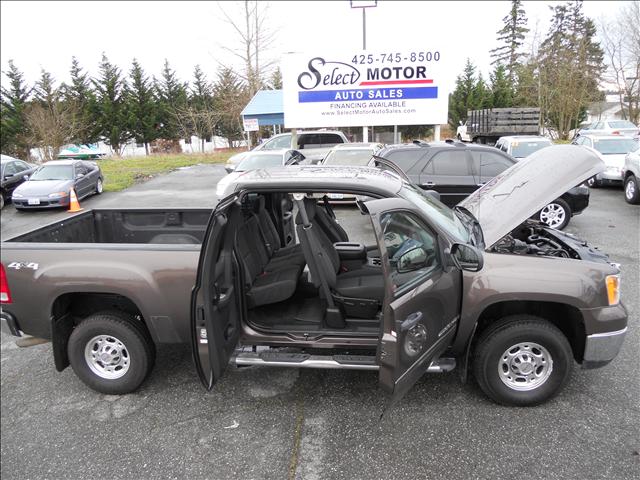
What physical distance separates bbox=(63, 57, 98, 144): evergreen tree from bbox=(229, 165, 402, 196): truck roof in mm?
39453

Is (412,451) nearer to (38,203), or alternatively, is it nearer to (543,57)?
(38,203)

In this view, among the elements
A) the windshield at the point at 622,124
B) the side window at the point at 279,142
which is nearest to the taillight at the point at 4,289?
the side window at the point at 279,142

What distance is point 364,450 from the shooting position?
2812 mm

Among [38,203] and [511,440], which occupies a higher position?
[38,203]

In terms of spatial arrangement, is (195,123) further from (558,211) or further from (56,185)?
(558,211)

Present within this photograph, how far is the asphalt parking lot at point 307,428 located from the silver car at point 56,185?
33.7 ft

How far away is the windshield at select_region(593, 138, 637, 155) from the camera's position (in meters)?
12.6

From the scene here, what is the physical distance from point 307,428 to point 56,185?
1291cm

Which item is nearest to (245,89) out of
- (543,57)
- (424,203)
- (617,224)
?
(543,57)

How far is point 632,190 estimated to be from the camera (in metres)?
10.7

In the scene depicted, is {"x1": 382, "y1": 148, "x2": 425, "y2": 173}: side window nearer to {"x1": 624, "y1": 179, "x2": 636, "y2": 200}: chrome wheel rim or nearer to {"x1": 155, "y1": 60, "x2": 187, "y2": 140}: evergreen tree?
{"x1": 624, "y1": 179, "x2": 636, "y2": 200}: chrome wheel rim

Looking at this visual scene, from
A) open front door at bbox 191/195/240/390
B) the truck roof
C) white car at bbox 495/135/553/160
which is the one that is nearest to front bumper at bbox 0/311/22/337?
open front door at bbox 191/195/240/390

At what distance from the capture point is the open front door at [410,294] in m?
2.53

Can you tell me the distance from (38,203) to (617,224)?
14674 mm
